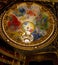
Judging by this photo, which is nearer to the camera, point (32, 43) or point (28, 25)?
point (32, 43)

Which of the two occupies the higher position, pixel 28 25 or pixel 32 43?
pixel 28 25

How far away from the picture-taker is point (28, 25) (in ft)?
34.6

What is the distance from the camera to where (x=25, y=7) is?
10148 millimetres

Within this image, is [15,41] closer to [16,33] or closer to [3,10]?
[16,33]

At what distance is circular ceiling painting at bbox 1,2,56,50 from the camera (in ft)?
33.2

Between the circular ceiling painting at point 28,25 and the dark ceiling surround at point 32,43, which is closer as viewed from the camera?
the dark ceiling surround at point 32,43

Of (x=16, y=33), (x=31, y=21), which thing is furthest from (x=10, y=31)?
(x=31, y=21)

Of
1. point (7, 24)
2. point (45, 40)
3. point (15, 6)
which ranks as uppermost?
point (15, 6)

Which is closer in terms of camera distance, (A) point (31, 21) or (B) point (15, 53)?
(B) point (15, 53)

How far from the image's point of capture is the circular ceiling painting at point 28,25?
33.2 ft

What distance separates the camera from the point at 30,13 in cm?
1041

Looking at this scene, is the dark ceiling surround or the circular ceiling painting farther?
the circular ceiling painting

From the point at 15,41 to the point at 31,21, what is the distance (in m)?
1.36

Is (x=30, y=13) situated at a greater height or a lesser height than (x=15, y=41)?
greater
